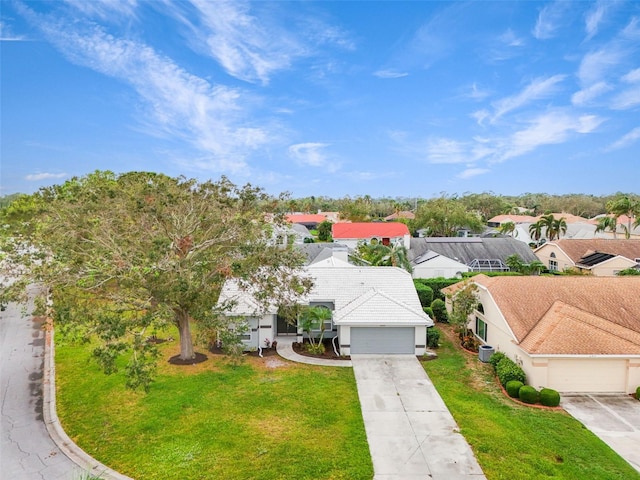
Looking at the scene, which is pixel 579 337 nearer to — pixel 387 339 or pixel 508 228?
pixel 387 339

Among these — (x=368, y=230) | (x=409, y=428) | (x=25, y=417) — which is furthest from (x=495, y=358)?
(x=368, y=230)

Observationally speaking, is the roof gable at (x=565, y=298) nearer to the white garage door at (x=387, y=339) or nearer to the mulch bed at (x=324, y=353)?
the white garage door at (x=387, y=339)

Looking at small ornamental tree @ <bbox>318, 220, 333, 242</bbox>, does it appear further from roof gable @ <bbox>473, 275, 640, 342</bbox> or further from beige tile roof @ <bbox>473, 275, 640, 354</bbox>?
roof gable @ <bbox>473, 275, 640, 342</bbox>

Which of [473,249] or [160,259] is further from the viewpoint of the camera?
[473,249]

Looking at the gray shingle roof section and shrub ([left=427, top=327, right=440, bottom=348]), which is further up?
the gray shingle roof section

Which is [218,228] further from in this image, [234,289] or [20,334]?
[20,334]

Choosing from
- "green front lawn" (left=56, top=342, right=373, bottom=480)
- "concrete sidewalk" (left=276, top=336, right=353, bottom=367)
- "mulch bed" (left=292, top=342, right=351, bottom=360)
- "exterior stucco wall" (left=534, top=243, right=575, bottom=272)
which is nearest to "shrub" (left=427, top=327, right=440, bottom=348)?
"mulch bed" (left=292, top=342, right=351, bottom=360)
